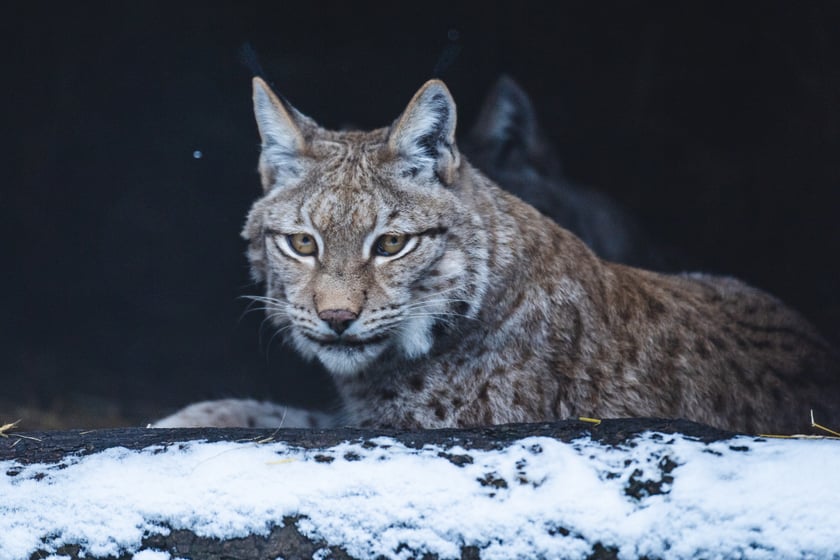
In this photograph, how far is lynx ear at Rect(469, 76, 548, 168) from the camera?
6762 millimetres

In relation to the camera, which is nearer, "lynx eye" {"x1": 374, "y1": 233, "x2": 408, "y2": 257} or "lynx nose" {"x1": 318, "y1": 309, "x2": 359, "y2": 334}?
"lynx nose" {"x1": 318, "y1": 309, "x2": 359, "y2": 334}

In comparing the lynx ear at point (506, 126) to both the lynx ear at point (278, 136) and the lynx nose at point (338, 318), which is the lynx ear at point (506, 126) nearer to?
the lynx ear at point (278, 136)

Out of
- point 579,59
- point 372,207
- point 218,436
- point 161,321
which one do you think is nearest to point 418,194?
point 372,207

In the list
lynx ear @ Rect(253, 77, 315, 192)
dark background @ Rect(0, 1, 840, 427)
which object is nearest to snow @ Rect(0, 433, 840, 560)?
lynx ear @ Rect(253, 77, 315, 192)

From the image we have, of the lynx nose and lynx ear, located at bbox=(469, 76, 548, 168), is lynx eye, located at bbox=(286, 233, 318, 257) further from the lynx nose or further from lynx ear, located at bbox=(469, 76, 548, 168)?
lynx ear, located at bbox=(469, 76, 548, 168)

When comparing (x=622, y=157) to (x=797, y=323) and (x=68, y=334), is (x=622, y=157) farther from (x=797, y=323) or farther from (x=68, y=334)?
(x=68, y=334)

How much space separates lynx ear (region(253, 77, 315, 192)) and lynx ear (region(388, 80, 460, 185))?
0.41m

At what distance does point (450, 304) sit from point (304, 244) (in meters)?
0.60

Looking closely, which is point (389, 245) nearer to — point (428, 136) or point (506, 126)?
point (428, 136)

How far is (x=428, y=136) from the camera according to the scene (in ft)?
11.5

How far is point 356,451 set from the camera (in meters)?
2.54

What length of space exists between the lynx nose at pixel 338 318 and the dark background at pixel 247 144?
133 inches

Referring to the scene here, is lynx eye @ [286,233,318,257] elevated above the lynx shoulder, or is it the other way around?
the lynx shoulder

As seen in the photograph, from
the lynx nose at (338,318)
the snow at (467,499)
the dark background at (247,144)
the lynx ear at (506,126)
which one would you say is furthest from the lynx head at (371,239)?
the lynx ear at (506,126)
